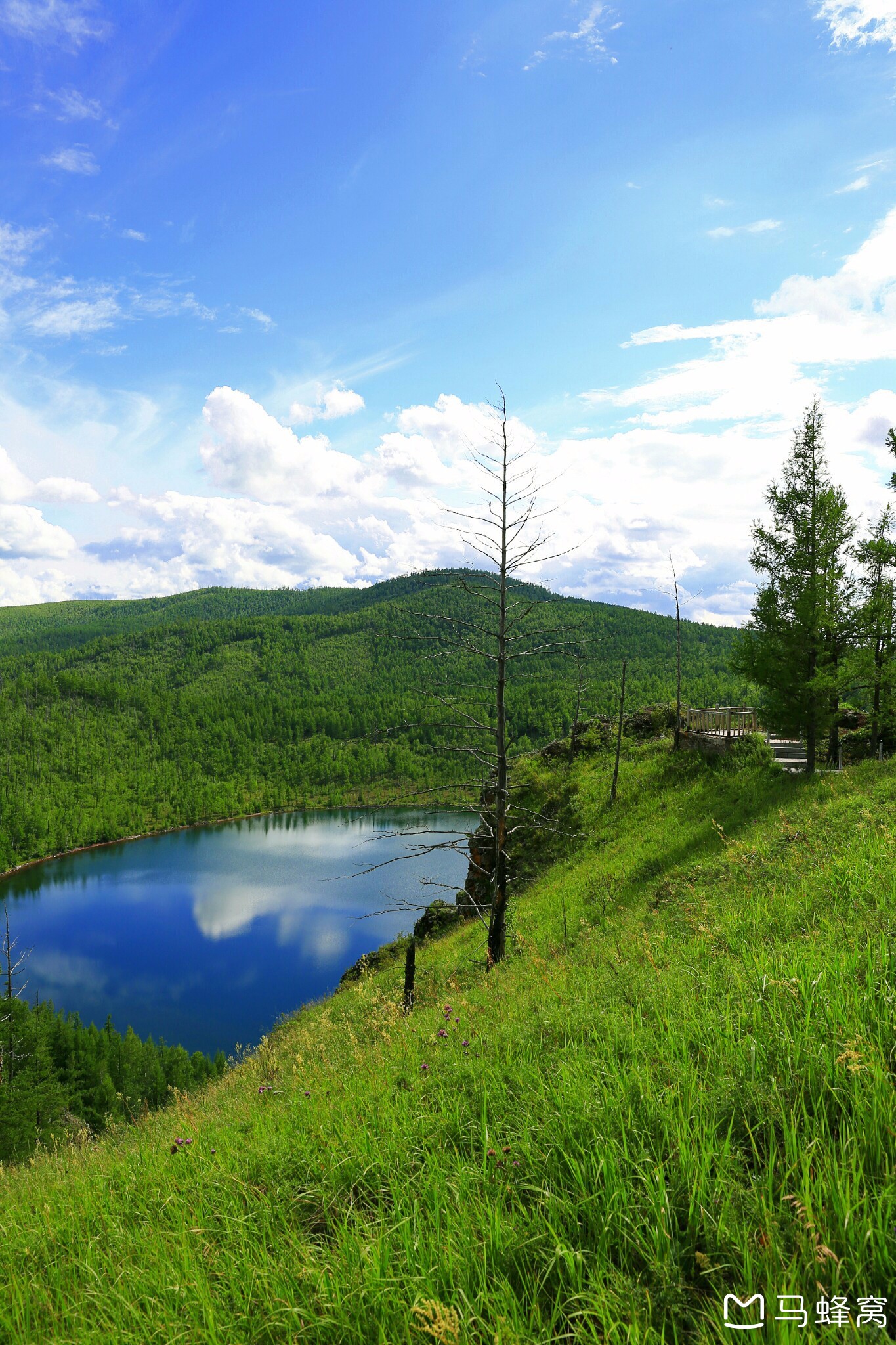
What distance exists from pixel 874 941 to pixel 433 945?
19.2 meters

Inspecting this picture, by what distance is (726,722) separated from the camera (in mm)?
26078

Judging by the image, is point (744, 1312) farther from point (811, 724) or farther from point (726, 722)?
point (726, 722)

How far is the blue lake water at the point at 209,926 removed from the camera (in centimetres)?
5000

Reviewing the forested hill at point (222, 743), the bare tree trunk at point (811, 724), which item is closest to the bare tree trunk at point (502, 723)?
the bare tree trunk at point (811, 724)

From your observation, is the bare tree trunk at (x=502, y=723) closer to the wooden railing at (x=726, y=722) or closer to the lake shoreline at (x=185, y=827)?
the wooden railing at (x=726, y=722)

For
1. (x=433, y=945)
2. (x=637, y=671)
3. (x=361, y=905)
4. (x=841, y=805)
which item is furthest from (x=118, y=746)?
(x=841, y=805)

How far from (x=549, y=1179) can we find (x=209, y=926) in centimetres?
7316

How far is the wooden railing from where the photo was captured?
79.8 ft

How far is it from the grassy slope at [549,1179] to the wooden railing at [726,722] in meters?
19.7

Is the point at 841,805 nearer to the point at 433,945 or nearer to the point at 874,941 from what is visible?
the point at 874,941

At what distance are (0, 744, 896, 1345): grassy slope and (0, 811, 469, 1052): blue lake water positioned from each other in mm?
27862

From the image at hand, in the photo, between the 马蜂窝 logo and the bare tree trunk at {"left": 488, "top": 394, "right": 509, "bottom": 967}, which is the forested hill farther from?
the 马蜂窝 logo

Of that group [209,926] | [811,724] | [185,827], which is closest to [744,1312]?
[811,724]

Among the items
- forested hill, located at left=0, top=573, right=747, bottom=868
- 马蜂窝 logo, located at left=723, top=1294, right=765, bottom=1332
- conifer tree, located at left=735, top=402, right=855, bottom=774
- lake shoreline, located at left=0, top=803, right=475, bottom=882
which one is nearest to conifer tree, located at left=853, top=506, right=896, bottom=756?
conifer tree, located at left=735, top=402, right=855, bottom=774
